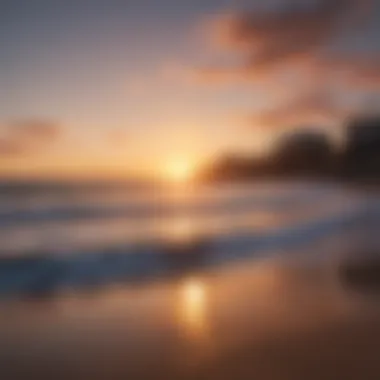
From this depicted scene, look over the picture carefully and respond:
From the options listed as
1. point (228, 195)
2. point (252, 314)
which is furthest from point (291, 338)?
point (228, 195)

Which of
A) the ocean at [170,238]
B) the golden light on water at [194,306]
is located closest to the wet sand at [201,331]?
the golden light on water at [194,306]

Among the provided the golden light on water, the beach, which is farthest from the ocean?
the golden light on water

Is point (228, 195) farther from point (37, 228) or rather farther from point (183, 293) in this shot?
point (183, 293)

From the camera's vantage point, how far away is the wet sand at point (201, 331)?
4.74ft

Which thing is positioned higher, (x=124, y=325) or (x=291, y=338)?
(x=124, y=325)

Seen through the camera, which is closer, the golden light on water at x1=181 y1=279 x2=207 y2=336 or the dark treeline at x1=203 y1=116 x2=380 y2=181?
the golden light on water at x1=181 y1=279 x2=207 y2=336

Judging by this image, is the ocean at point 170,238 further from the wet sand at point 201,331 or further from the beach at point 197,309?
the wet sand at point 201,331

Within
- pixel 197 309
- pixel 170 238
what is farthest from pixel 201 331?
pixel 170 238

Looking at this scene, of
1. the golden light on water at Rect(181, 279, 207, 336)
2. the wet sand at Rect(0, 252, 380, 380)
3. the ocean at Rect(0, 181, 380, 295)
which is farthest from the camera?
the ocean at Rect(0, 181, 380, 295)

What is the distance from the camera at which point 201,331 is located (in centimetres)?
179

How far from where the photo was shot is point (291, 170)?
6.02 meters

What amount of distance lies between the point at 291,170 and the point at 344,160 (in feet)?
3.18

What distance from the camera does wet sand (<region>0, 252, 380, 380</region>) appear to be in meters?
1.44

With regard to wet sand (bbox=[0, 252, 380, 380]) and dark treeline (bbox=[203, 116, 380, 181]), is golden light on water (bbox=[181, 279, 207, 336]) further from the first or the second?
dark treeline (bbox=[203, 116, 380, 181])
